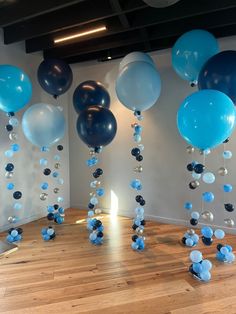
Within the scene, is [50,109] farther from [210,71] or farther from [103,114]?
[210,71]

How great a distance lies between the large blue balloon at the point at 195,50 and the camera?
2.33 meters

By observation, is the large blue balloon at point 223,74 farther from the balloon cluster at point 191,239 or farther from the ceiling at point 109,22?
the balloon cluster at point 191,239

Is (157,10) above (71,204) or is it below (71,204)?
above

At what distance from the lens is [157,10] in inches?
99.5

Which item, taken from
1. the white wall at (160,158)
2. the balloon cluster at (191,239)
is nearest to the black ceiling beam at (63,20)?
the white wall at (160,158)

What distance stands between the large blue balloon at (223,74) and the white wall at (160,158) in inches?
45.2

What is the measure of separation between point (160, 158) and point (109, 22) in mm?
1848

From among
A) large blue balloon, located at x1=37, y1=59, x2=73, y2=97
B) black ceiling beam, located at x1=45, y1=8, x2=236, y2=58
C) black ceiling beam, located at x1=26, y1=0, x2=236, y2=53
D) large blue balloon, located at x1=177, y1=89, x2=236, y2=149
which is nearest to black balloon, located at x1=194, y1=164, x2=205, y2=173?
large blue balloon, located at x1=177, y1=89, x2=236, y2=149

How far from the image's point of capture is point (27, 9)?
2.48 meters

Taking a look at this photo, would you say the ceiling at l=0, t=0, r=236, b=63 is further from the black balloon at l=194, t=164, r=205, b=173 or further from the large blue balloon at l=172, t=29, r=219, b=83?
Answer: the black balloon at l=194, t=164, r=205, b=173

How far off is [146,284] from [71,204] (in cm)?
249

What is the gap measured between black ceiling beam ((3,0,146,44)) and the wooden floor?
2434 millimetres

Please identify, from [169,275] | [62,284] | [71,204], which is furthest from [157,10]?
[71,204]

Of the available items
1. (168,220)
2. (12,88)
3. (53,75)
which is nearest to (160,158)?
(168,220)
